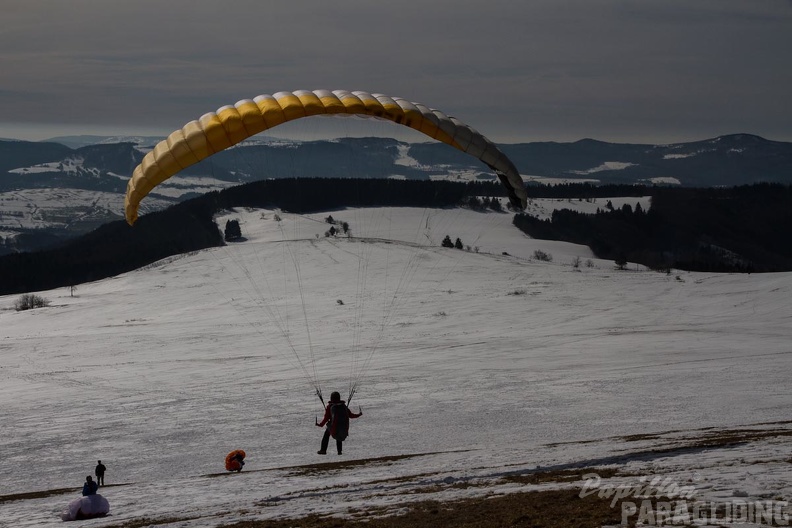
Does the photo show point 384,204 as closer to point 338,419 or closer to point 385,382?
point 385,382

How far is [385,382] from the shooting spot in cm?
3641

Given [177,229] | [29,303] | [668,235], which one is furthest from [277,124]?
[668,235]

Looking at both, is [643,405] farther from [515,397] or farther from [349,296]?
[349,296]

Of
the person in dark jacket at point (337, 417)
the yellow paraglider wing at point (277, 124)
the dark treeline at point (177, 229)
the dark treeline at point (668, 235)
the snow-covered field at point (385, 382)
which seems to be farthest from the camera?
the dark treeline at point (668, 235)

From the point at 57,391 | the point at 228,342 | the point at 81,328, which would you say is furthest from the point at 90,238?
the point at 57,391

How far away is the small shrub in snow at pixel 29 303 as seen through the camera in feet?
239

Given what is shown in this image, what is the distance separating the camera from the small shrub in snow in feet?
239

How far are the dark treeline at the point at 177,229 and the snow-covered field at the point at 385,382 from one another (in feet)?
121

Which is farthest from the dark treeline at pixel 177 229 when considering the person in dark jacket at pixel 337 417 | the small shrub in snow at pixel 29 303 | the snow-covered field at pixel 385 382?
the person in dark jacket at pixel 337 417

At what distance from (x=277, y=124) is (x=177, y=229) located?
122 meters

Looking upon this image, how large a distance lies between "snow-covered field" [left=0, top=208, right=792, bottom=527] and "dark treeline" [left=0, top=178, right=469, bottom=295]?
36.9 metres

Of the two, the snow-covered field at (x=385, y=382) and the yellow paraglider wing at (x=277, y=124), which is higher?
the yellow paraglider wing at (x=277, y=124)

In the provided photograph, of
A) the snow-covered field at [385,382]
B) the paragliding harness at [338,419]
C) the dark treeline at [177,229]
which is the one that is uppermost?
the dark treeline at [177,229]

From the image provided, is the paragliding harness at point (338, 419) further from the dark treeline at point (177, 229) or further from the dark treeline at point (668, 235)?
the dark treeline at point (668, 235)
